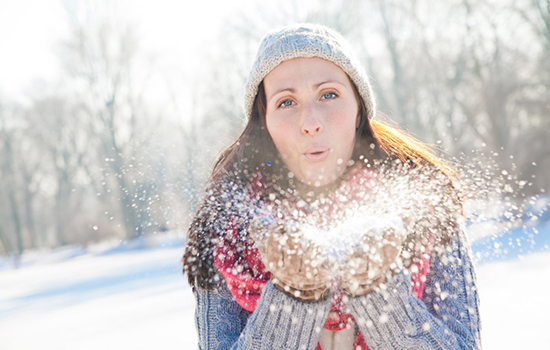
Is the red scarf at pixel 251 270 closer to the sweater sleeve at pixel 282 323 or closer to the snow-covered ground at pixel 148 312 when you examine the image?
the sweater sleeve at pixel 282 323

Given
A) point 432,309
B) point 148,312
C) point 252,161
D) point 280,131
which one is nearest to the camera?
point 432,309

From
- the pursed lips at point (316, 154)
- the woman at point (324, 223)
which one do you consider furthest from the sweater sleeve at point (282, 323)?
the pursed lips at point (316, 154)

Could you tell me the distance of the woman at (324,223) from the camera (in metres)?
1.29

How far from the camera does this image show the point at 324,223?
165cm

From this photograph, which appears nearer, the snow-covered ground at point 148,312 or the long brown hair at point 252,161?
the long brown hair at point 252,161

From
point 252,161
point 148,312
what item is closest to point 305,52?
point 252,161

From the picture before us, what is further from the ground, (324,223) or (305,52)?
(305,52)

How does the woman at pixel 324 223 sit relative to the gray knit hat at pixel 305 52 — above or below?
below

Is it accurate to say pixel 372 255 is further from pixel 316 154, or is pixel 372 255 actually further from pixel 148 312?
pixel 148 312

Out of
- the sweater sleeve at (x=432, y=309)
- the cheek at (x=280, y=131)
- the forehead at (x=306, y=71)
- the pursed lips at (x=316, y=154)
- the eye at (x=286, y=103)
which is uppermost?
the forehead at (x=306, y=71)

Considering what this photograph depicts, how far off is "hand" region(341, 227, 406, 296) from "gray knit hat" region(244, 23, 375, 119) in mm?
818

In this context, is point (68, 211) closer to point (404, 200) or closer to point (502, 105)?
point (502, 105)

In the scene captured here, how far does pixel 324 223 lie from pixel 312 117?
0.39 meters

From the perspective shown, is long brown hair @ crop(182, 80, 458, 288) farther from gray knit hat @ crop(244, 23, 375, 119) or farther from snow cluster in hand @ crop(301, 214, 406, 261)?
snow cluster in hand @ crop(301, 214, 406, 261)
